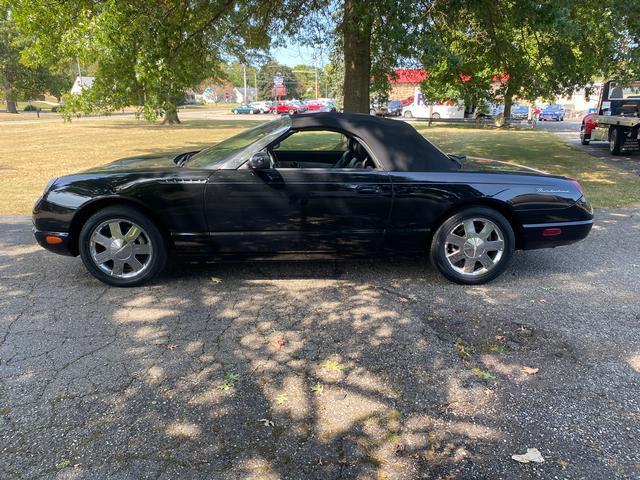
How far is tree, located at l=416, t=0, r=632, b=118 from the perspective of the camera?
7.13m

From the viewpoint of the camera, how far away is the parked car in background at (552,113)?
44438 mm

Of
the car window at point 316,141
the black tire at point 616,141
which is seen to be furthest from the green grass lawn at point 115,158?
the car window at point 316,141

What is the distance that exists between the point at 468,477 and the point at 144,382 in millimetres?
1849

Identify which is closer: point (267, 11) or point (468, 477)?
point (468, 477)

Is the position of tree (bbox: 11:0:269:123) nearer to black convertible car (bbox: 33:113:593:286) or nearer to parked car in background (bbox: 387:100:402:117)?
black convertible car (bbox: 33:113:593:286)

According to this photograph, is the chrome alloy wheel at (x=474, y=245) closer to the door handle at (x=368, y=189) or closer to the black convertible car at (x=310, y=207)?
the black convertible car at (x=310, y=207)

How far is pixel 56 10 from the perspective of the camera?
7.90m

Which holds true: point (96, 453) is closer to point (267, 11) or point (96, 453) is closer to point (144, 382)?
point (144, 382)

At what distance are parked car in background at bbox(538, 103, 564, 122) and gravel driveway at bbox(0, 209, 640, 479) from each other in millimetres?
45179

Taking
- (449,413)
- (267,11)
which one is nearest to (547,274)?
(449,413)

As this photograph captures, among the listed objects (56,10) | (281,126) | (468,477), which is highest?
(56,10)

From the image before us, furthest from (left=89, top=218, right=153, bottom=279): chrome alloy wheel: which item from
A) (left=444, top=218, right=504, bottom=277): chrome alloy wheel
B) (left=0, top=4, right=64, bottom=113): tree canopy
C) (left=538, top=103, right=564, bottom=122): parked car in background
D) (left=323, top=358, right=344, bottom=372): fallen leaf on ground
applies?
(left=0, top=4, right=64, bottom=113): tree canopy

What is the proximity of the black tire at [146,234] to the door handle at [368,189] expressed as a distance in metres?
1.75

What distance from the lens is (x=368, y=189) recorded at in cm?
418
